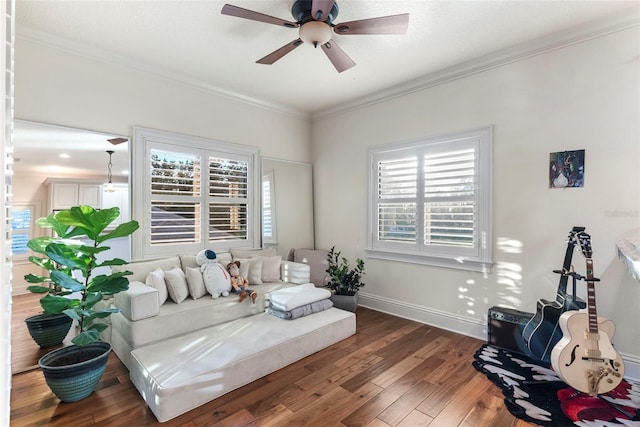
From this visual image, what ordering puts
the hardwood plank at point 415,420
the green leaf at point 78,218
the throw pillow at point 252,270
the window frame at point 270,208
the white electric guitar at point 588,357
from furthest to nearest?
the window frame at point 270,208, the throw pillow at point 252,270, the green leaf at point 78,218, the white electric guitar at point 588,357, the hardwood plank at point 415,420

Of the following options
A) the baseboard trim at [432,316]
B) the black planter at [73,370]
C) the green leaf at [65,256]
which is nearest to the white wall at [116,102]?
the green leaf at [65,256]

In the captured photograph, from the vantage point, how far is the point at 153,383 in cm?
196

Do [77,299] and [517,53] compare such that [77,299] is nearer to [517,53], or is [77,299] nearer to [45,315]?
[45,315]

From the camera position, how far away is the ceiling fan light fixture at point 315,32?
2172 millimetres

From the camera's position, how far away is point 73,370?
2.01 m

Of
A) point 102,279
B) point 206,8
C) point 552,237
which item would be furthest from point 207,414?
point 552,237

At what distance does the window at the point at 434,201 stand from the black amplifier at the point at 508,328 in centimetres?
46

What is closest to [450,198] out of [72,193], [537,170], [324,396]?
[537,170]

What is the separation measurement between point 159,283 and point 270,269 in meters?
1.30

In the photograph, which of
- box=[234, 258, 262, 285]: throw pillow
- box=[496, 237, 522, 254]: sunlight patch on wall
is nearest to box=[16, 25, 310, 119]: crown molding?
box=[234, 258, 262, 285]: throw pillow

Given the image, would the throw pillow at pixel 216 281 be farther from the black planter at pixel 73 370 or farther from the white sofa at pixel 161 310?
the black planter at pixel 73 370

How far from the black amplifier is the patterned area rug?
0.18 m

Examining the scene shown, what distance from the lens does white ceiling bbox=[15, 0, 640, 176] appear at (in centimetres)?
232

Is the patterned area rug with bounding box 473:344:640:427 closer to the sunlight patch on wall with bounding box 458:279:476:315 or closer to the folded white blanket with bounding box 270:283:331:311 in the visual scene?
the sunlight patch on wall with bounding box 458:279:476:315
